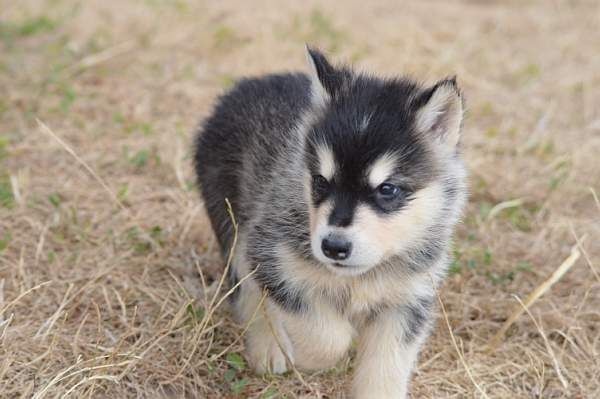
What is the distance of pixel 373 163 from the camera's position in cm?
410

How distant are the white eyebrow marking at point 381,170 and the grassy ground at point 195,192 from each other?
1.21 meters

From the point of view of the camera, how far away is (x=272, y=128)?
521 centimetres

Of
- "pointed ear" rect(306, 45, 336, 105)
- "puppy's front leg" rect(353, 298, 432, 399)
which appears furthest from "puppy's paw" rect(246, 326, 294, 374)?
"pointed ear" rect(306, 45, 336, 105)

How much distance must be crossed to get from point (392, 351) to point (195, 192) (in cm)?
286

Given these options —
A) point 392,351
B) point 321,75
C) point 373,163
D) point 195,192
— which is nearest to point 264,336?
point 392,351

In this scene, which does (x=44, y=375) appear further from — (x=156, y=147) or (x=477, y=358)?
(x=156, y=147)

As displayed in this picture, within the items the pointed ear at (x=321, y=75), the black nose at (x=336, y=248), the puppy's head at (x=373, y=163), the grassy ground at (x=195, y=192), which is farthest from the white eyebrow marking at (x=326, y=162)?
the grassy ground at (x=195, y=192)

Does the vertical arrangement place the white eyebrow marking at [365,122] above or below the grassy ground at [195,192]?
above

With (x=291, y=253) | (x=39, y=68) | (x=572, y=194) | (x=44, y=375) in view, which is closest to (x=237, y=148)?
(x=291, y=253)

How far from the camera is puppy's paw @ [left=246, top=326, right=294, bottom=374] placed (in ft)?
16.2

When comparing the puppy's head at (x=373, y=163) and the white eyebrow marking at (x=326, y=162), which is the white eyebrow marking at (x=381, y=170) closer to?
the puppy's head at (x=373, y=163)

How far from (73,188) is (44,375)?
2523 millimetres

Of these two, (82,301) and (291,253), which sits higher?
(291,253)

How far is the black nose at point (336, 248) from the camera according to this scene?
3953 millimetres
